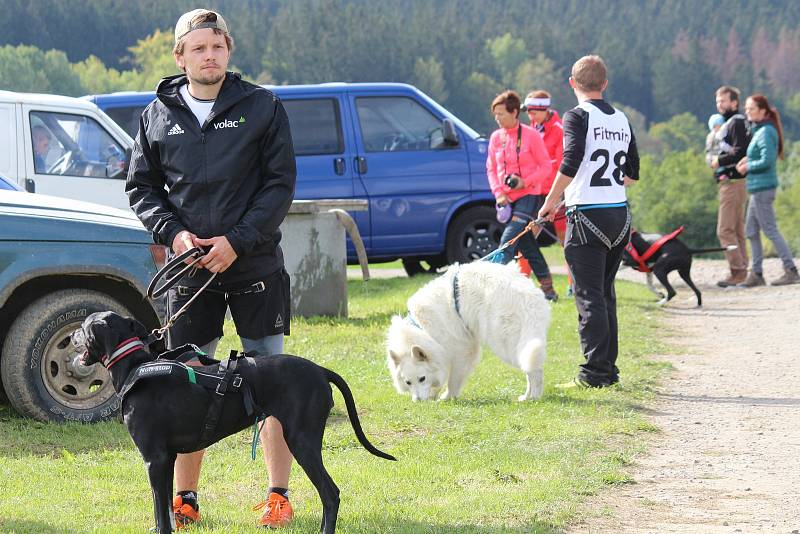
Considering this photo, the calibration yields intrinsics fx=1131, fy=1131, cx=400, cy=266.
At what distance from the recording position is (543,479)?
544 centimetres

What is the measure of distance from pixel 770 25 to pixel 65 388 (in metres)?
148

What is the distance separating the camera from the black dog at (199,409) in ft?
13.6

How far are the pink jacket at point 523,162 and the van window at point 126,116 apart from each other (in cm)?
459

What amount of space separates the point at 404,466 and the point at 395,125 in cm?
886

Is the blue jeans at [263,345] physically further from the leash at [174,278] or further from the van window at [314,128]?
the van window at [314,128]

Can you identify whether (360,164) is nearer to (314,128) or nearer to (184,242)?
(314,128)

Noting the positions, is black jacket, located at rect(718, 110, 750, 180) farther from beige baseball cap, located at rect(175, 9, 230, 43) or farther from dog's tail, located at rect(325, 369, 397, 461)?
beige baseball cap, located at rect(175, 9, 230, 43)

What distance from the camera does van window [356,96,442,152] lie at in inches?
551

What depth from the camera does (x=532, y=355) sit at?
722cm

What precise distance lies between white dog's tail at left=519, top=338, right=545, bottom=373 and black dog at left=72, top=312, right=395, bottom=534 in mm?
3095

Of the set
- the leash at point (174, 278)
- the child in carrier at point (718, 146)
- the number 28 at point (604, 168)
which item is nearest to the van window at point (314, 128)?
the child in carrier at point (718, 146)

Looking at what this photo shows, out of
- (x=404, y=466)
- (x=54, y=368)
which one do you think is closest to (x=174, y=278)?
(x=404, y=466)

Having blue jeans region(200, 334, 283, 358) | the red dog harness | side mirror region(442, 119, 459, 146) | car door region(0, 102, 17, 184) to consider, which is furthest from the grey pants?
blue jeans region(200, 334, 283, 358)

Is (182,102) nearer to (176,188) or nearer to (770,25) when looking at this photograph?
(176,188)
